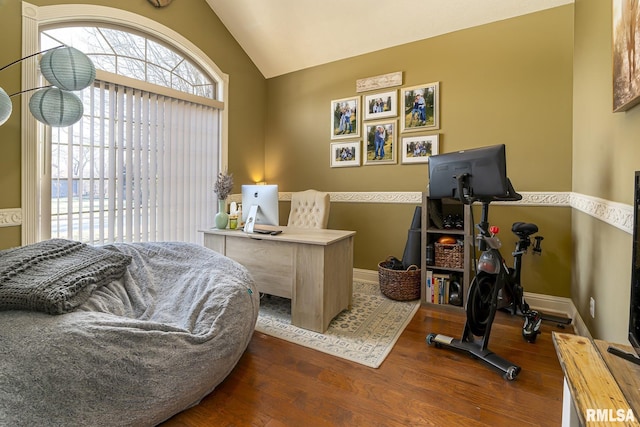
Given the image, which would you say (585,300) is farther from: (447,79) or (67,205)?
(67,205)

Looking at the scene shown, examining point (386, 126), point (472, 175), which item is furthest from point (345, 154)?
point (472, 175)

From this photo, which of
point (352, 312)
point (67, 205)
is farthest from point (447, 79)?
point (67, 205)

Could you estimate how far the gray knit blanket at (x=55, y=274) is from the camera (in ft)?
4.69

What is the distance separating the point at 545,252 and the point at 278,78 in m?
4.13

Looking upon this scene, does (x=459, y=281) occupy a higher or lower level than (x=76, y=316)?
lower

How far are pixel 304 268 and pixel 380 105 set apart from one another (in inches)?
→ 93.1

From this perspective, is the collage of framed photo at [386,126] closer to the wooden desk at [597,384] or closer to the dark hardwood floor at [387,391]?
the dark hardwood floor at [387,391]

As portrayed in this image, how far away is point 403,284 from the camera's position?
10.3 feet

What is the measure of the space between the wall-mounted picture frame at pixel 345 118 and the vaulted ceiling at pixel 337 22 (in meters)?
0.61

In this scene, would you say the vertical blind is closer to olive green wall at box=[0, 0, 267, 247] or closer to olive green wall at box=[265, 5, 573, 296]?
olive green wall at box=[0, 0, 267, 247]

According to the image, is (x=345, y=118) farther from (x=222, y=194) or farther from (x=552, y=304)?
(x=552, y=304)

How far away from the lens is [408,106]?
3535 mm

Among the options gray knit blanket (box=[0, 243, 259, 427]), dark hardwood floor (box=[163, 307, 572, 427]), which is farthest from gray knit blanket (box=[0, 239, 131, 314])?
dark hardwood floor (box=[163, 307, 572, 427])

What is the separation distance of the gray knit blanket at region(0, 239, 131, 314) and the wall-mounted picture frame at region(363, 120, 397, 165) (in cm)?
286
